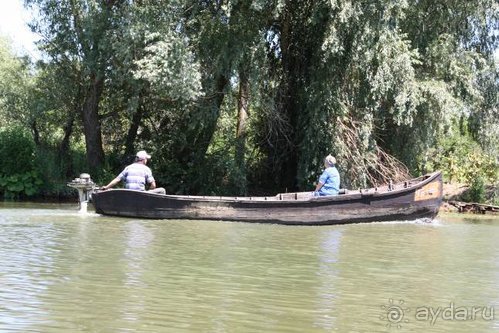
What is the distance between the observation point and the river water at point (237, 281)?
19.6 ft

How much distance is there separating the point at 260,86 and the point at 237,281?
513 inches

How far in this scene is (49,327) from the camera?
552 cm

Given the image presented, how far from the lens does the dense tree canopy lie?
747 inches

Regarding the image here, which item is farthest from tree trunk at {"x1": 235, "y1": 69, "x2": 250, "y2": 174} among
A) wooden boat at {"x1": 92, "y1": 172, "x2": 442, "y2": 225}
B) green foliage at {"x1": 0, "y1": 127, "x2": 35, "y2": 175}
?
green foliage at {"x1": 0, "y1": 127, "x2": 35, "y2": 175}

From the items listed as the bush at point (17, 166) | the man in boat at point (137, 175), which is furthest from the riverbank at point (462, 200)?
the bush at point (17, 166)

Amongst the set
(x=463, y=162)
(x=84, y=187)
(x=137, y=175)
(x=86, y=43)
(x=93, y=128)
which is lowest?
(x=84, y=187)

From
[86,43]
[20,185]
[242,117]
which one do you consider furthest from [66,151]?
[242,117]

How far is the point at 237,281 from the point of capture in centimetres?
776

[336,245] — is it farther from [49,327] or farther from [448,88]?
[448,88]

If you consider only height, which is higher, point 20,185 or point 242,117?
point 242,117

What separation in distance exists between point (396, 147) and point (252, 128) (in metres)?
4.65

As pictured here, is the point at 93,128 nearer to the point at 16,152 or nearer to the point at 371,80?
the point at 16,152

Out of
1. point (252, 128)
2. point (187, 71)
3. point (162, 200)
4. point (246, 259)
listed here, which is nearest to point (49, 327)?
point (246, 259)

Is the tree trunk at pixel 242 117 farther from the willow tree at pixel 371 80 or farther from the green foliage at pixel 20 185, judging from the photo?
the green foliage at pixel 20 185
